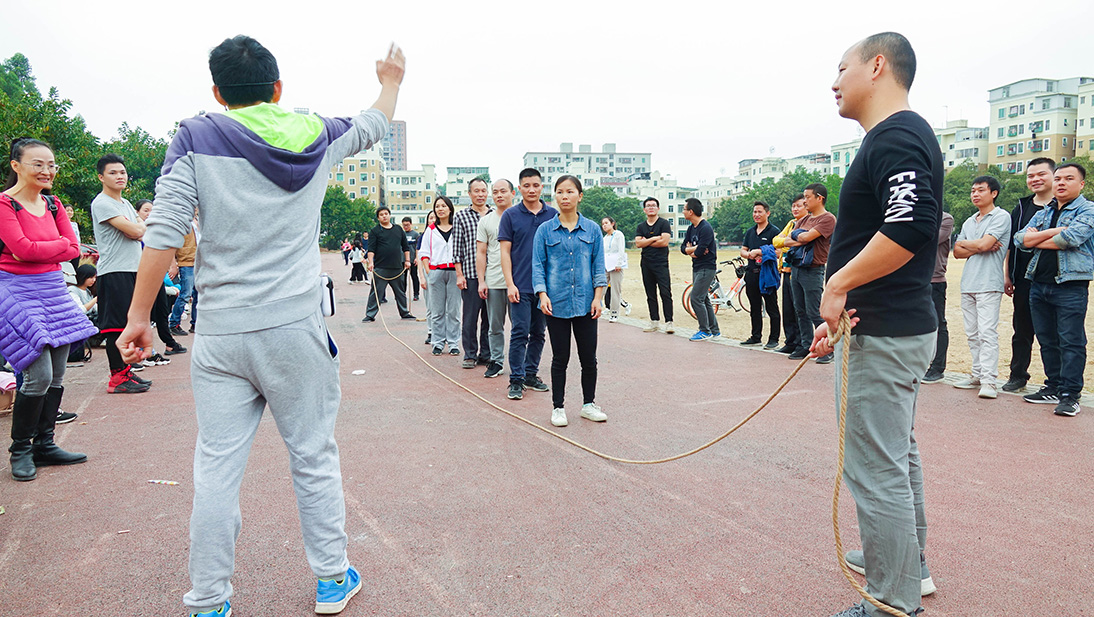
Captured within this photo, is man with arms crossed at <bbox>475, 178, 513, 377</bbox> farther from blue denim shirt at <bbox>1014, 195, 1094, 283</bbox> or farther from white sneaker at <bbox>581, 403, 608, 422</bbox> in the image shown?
blue denim shirt at <bbox>1014, 195, 1094, 283</bbox>

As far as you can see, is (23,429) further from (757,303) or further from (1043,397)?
(757,303)

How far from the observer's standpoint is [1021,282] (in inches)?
259

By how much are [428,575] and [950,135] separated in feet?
405

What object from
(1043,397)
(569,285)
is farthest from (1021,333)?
(569,285)

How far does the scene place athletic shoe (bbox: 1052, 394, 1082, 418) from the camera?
5637 millimetres

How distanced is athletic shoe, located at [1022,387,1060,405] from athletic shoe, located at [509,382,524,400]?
15.7 ft

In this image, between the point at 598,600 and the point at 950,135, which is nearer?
the point at 598,600

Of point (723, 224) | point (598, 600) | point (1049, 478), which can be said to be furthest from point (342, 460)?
point (723, 224)

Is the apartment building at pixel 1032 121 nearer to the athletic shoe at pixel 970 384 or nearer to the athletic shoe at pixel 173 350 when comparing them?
the athletic shoe at pixel 970 384

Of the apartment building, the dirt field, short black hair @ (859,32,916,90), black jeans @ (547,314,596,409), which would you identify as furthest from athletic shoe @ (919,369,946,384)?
the apartment building

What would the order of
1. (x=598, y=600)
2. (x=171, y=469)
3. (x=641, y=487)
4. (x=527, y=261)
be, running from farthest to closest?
(x=527, y=261), (x=171, y=469), (x=641, y=487), (x=598, y=600)

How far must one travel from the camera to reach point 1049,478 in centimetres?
420

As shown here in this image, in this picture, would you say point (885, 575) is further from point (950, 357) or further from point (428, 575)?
point (950, 357)

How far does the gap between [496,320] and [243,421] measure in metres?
5.33
